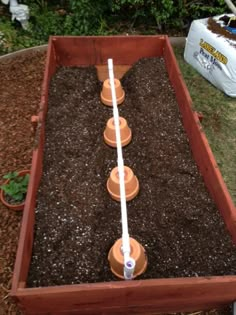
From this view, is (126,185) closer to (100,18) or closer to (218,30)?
(218,30)

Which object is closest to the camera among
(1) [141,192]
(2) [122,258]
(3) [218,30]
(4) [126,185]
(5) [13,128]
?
(2) [122,258]

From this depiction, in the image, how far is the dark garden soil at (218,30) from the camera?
11.1ft

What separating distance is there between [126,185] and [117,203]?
0.14 metres

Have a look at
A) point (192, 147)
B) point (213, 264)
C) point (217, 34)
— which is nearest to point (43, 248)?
point (213, 264)

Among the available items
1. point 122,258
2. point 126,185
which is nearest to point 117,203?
point 126,185

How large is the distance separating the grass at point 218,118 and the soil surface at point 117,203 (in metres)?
0.58

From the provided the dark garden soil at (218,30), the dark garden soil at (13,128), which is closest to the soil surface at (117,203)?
the dark garden soil at (13,128)

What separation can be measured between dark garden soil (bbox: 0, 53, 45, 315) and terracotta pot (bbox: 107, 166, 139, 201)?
0.75 metres

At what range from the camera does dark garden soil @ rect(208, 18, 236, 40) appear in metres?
3.38

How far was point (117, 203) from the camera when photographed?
7.04ft

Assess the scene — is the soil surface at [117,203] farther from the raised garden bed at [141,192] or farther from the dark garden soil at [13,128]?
the dark garden soil at [13,128]

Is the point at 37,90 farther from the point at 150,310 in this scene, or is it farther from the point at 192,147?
the point at 150,310

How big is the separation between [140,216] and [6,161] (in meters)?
1.30

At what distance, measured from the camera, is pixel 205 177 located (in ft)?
7.27
